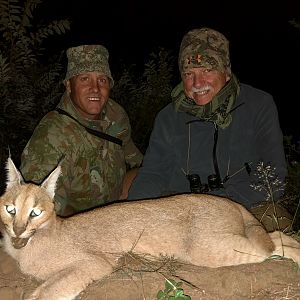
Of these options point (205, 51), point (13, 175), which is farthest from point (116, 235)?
point (205, 51)

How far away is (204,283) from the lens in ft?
12.2

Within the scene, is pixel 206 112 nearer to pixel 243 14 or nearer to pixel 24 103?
pixel 24 103

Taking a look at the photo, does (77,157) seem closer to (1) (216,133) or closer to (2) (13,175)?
(1) (216,133)

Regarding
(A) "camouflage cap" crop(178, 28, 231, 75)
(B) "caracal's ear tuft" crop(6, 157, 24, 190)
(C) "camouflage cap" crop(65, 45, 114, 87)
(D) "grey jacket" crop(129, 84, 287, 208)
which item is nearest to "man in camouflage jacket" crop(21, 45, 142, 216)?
(C) "camouflage cap" crop(65, 45, 114, 87)

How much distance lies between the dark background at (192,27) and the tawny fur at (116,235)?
12.6 metres

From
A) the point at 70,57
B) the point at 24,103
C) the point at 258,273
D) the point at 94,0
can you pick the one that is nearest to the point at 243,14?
the point at 94,0

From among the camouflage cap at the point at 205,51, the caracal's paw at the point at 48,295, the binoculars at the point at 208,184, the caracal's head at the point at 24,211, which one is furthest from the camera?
the camouflage cap at the point at 205,51

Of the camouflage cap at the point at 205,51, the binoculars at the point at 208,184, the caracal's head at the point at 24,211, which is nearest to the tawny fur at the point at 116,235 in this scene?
the caracal's head at the point at 24,211

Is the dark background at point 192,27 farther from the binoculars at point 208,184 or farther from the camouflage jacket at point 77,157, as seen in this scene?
the binoculars at point 208,184

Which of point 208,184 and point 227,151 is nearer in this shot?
point 208,184

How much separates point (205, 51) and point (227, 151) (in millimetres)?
1077

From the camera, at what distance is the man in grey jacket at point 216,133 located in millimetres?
5152

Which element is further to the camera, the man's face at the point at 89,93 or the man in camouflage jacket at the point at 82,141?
the man's face at the point at 89,93

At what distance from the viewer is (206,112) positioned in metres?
5.30
